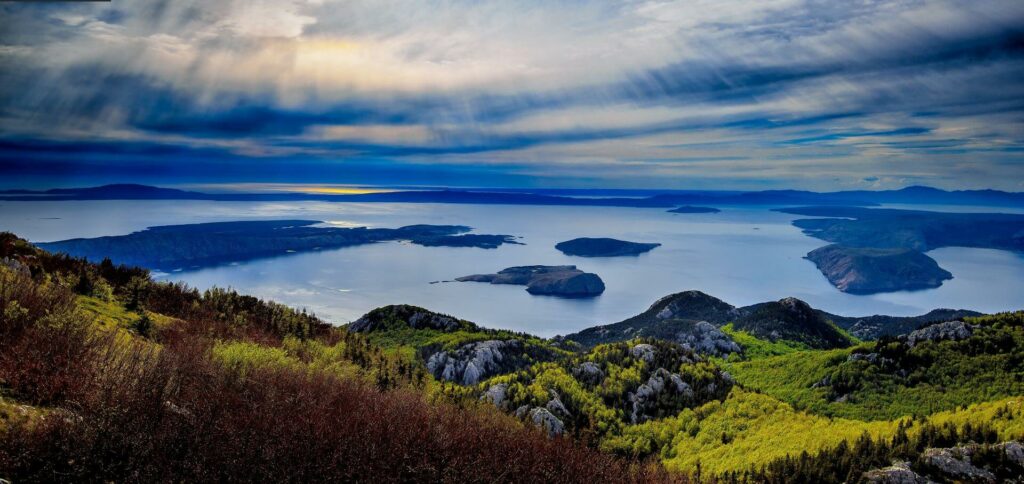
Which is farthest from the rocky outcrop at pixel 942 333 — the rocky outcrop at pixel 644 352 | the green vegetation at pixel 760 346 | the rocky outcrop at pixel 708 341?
the rocky outcrop at pixel 708 341

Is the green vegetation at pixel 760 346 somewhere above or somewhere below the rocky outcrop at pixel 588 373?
below

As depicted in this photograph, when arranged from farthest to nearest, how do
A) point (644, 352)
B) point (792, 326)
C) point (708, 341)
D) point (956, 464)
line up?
point (792, 326) → point (708, 341) → point (644, 352) → point (956, 464)

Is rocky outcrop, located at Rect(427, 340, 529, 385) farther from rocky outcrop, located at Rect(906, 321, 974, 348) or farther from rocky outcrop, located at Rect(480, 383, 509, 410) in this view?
rocky outcrop, located at Rect(906, 321, 974, 348)

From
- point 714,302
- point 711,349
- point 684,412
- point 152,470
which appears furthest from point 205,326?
point 714,302

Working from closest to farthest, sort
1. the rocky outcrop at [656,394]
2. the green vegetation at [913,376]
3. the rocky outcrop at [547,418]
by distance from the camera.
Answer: the rocky outcrop at [547,418] < the green vegetation at [913,376] < the rocky outcrop at [656,394]

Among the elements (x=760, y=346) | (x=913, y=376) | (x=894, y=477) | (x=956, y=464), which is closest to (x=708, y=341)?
(x=760, y=346)

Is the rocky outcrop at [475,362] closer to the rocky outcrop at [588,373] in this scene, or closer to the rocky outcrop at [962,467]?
the rocky outcrop at [588,373]

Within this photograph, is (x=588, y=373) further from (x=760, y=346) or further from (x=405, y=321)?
(x=760, y=346)

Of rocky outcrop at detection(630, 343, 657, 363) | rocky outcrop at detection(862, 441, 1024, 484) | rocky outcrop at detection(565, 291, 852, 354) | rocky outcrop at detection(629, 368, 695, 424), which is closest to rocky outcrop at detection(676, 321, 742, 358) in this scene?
rocky outcrop at detection(565, 291, 852, 354)
